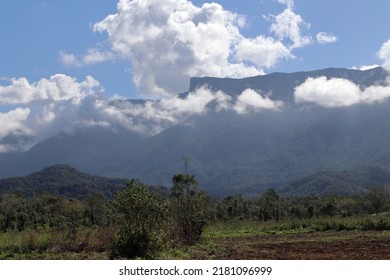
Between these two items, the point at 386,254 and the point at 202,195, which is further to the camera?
the point at 202,195

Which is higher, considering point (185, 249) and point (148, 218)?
point (148, 218)

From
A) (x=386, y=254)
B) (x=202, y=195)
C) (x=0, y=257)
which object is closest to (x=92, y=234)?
(x=0, y=257)

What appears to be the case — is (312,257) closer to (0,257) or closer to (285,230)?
(0,257)

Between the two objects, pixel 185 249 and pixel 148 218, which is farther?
pixel 185 249

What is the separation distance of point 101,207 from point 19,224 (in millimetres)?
9490

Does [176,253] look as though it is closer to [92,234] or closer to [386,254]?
[92,234]

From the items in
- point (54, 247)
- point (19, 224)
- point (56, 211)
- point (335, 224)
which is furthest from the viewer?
point (56, 211)

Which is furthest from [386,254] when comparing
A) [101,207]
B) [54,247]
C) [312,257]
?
[101,207]

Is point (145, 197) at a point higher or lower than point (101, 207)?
higher

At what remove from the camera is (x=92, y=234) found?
2727 centimetres

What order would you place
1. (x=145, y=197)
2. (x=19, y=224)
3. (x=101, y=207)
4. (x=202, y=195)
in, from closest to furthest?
(x=145, y=197) → (x=202, y=195) → (x=19, y=224) → (x=101, y=207)

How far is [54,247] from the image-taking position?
25406 millimetres

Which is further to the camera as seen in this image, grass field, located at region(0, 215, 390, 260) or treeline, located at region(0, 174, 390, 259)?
grass field, located at region(0, 215, 390, 260)

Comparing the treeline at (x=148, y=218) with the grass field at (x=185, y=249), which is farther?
the grass field at (x=185, y=249)
